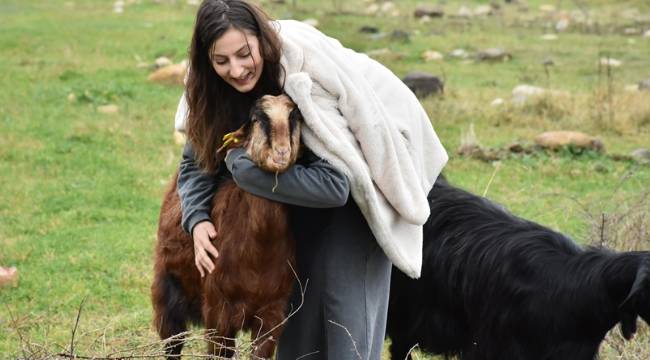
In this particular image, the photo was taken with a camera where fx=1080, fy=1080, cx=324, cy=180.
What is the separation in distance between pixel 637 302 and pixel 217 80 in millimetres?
1753

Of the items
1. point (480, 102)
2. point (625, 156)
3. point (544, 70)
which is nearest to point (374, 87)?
point (625, 156)

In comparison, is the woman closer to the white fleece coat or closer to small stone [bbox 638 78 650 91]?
the white fleece coat

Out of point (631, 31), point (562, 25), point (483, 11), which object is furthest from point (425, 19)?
point (631, 31)

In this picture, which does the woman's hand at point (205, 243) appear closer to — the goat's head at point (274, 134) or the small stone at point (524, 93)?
the goat's head at point (274, 134)

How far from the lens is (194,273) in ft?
13.6

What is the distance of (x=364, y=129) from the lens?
3752mm

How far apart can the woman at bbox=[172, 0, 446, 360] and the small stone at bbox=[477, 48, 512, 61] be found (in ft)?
38.0

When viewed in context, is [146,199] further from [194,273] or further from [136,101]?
[194,273]

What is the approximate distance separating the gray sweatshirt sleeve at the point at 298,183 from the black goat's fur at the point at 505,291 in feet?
3.86

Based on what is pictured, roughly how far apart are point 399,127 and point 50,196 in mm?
5655

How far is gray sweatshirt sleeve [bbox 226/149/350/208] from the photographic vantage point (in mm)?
3613

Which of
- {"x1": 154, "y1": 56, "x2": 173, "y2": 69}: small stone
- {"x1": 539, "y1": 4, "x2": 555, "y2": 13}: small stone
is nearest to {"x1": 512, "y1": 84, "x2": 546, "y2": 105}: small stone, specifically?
{"x1": 154, "y1": 56, "x2": 173, "y2": 69}: small stone

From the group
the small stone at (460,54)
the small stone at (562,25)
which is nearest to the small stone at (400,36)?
the small stone at (460,54)

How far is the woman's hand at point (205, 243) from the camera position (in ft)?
12.8
